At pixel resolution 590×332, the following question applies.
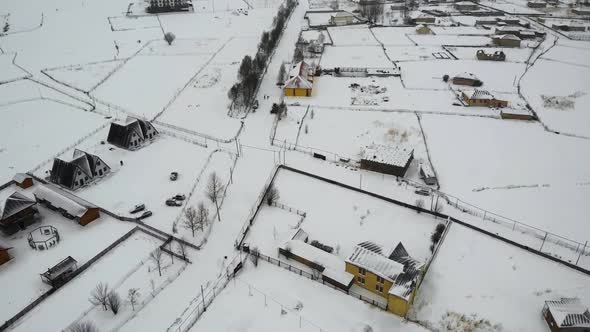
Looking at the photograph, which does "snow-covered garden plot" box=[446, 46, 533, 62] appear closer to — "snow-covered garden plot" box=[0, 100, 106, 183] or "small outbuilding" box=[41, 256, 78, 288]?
"snow-covered garden plot" box=[0, 100, 106, 183]

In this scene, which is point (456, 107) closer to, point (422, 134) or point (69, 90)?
point (422, 134)

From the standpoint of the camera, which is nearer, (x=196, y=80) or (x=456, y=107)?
(x=456, y=107)

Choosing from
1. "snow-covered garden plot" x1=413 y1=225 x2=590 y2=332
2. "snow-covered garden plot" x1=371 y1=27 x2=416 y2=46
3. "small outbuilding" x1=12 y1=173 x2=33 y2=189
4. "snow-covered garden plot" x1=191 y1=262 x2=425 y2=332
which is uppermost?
"snow-covered garden plot" x1=371 y1=27 x2=416 y2=46

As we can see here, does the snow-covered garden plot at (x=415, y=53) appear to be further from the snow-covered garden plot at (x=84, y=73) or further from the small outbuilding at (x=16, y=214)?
the small outbuilding at (x=16, y=214)

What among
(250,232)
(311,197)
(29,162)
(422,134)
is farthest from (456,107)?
(29,162)

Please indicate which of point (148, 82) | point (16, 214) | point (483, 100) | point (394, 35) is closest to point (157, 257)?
point (16, 214)

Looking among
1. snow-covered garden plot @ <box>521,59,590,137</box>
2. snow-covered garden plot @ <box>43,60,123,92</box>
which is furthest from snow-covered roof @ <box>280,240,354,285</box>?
snow-covered garden plot @ <box>43,60,123,92</box>

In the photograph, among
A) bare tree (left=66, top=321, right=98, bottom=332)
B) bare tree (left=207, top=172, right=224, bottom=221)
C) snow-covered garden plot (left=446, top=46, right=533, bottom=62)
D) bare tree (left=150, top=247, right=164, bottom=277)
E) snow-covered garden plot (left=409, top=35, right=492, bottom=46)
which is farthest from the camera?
snow-covered garden plot (left=409, top=35, right=492, bottom=46)

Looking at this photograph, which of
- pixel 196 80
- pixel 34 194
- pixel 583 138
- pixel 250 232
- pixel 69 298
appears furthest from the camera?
pixel 196 80
